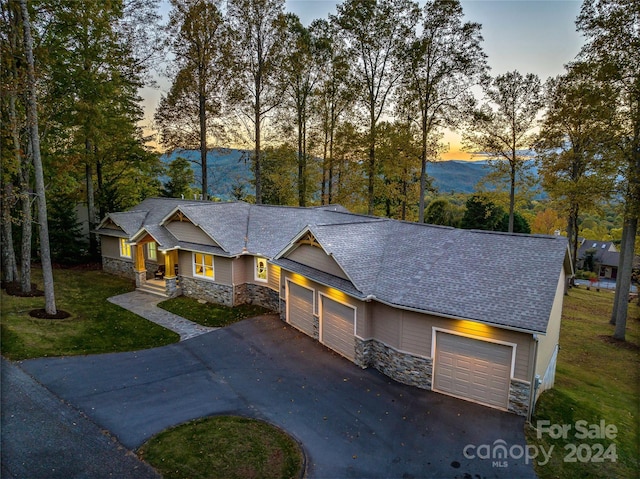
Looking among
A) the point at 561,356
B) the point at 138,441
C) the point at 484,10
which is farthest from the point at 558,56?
the point at 138,441

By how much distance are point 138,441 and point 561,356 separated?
51.7ft

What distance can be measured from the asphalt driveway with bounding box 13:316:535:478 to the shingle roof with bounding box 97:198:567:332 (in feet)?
8.72

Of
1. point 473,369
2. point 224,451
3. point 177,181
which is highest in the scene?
point 177,181

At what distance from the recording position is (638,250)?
20.4 m

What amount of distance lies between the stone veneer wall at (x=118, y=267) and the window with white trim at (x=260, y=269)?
902cm

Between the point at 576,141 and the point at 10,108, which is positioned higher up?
the point at 10,108

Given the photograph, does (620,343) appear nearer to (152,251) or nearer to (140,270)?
(140,270)

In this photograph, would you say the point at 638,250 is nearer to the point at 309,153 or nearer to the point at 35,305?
the point at 309,153

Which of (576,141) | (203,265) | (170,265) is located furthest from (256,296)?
(576,141)

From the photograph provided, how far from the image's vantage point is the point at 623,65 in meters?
14.0

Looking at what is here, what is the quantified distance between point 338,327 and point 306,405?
3.51 m

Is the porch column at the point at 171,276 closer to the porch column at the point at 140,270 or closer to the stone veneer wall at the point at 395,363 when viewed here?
the porch column at the point at 140,270

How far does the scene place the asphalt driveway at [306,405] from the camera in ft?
25.3

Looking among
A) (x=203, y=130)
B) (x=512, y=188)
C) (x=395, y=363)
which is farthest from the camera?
(x=203, y=130)
